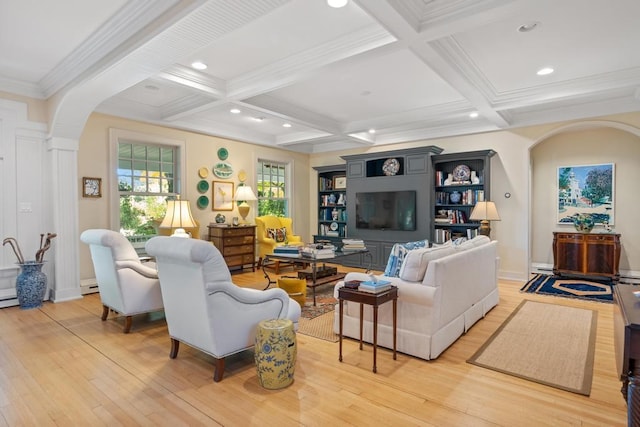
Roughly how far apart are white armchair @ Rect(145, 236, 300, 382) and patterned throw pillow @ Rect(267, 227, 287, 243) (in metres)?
4.02

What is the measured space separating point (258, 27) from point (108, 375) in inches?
118

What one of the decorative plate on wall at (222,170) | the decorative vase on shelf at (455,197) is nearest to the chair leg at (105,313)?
the decorative plate on wall at (222,170)

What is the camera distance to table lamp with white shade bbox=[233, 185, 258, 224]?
656 centimetres

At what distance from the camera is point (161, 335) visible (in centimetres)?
332

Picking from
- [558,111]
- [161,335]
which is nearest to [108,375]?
[161,335]

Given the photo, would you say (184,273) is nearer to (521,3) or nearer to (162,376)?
(162,376)

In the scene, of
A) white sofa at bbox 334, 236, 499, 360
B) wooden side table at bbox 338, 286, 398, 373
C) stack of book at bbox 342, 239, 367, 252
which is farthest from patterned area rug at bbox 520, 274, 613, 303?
wooden side table at bbox 338, 286, 398, 373

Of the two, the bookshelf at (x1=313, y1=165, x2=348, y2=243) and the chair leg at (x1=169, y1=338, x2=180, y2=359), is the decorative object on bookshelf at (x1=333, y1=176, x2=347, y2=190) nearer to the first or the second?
the bookshelf at (x1=313, y1=165, x2=348, y2=243)

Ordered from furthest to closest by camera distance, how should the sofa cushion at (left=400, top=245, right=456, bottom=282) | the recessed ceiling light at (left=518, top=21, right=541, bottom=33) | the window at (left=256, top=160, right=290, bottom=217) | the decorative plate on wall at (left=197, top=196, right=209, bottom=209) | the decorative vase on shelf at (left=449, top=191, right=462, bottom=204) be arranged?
the window at (left=256, top=160, right=290, bottom=217)
the decorative vase on shelf at (left=449, top=191, right=462, bottom=204)
the decorative plate on wall at (left=197, top=196, right=209, bottom=209)
the recessed ceiling light at (left=518, top=21, right=541, bottom=33)
the sofa cushion at (left=400, top=245, right=456, bottom=282)

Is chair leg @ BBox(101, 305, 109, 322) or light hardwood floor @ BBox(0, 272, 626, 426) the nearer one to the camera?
light hardwood floor @ BBox(0, 272, 626, 426)

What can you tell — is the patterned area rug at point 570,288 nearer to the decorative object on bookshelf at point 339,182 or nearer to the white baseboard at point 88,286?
the decorative object on bookshelf at point 339,182

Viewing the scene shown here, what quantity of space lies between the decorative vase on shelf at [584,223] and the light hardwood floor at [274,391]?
3.03m

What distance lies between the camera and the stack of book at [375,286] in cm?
261

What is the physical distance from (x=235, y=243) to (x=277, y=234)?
3.14 ft
